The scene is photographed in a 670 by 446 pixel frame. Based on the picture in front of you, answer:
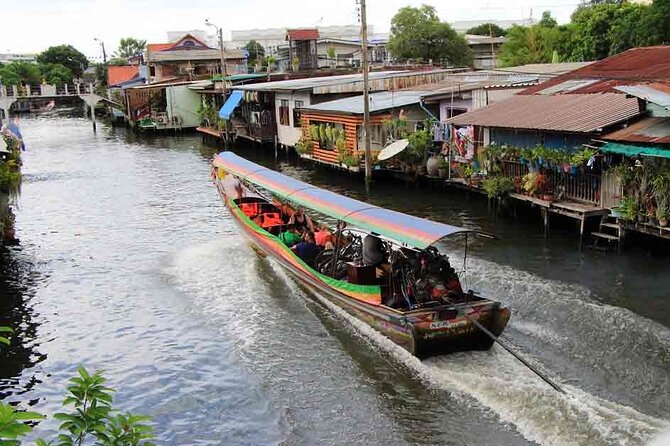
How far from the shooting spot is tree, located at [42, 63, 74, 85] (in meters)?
96.2

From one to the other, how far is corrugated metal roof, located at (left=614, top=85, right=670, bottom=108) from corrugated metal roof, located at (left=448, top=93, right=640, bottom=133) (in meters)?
0.77

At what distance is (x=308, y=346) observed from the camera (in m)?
13.9

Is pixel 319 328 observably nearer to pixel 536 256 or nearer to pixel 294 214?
pixel 294 214

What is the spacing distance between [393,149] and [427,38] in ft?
116

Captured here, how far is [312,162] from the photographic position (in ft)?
121

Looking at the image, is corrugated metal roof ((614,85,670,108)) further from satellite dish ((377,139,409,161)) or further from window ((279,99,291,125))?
window ((279,99,291,125))

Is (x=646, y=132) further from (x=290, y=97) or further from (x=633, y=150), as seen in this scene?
(x=290, y=97)

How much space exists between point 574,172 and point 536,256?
8.40ft

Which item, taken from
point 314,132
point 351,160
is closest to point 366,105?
point 351,160

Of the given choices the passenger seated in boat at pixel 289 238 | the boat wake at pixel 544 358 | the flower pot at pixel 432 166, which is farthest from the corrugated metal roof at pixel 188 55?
the boat wake at pixel 544 358

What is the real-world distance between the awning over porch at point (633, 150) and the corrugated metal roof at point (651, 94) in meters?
1.12

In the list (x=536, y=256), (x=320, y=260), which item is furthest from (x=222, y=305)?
(x=536, y=256)

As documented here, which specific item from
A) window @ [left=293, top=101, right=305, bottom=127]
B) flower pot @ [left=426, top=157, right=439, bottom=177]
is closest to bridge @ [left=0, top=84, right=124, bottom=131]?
window @ [left=293, top=101, right=305, bottom=127]

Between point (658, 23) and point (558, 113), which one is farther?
point (658, 23)
